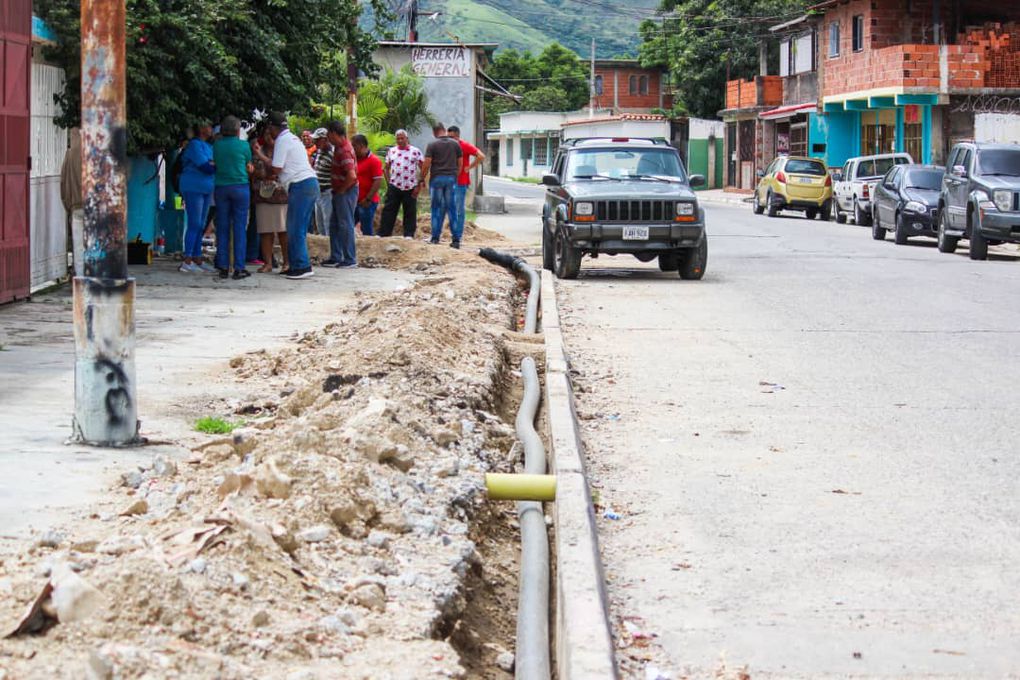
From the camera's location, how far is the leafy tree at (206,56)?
15781mm

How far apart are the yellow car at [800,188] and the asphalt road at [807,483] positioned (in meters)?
26.5

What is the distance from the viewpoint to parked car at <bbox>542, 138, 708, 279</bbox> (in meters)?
18.4

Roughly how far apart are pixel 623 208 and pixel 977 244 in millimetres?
8270

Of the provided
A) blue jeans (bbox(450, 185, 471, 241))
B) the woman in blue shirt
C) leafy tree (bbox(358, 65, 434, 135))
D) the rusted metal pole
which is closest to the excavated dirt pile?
the rusted metal pole

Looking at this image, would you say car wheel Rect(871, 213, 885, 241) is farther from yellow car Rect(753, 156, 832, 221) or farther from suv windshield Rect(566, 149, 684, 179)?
suv windshield Rect(566, 149, 684, 179)

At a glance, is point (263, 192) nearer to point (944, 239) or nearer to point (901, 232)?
point (944, 239)

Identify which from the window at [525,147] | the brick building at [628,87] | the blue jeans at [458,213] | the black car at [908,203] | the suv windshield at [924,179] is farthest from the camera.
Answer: the window at [525,147]

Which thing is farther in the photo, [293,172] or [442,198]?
[442,198]

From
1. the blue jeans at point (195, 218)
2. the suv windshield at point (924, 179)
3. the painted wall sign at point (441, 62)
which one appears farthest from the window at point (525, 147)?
the blue jeans at point (195, 218)

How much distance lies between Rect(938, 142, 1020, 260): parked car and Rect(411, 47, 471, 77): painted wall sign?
18.9 metres

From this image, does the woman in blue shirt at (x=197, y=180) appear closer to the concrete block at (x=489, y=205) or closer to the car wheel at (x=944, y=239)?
the car wheel at (x=944, y=239)

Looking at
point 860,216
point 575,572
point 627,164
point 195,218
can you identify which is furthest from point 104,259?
point 860,216

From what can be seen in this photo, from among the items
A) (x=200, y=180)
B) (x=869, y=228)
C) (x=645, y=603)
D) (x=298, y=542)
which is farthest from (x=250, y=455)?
(x=869, y=228)

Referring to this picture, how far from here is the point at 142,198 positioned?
1841 cm
